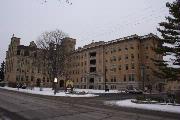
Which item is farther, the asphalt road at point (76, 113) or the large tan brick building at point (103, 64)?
the large tan brick building at point (103, 64)

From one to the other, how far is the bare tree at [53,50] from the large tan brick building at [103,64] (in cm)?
317

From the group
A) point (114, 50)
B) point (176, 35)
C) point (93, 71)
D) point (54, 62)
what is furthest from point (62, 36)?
point (176, 35)

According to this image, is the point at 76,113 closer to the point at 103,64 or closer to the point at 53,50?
the point at 53,50

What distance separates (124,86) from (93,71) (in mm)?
18821

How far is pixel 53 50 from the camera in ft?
219

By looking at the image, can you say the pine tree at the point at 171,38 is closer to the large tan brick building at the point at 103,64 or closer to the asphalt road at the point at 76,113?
the asphalt road at the point at 76,113

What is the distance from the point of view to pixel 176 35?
25.0 m

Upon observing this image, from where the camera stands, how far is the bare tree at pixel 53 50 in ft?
218

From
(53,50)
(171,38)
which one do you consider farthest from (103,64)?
(171,38)

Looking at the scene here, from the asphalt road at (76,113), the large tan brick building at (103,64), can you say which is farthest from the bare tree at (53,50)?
the asphalt road at (76,113)

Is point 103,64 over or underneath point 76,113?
over

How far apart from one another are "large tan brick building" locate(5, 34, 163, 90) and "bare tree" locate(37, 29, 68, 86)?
3.17 meters

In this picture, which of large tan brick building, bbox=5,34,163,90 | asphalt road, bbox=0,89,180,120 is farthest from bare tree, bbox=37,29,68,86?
asphalt road, bbox=0,89,180,120

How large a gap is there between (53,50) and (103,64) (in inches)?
1233
